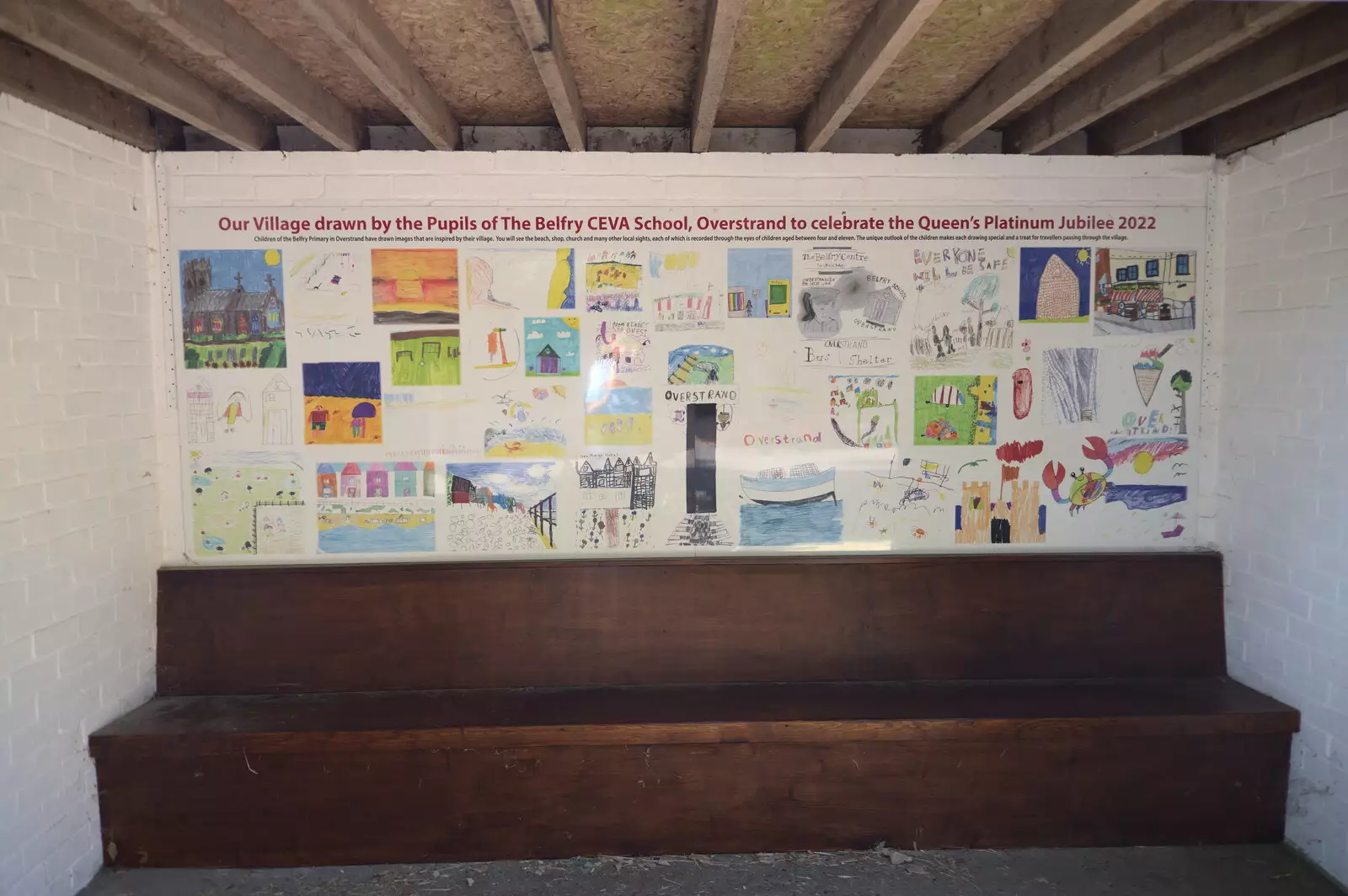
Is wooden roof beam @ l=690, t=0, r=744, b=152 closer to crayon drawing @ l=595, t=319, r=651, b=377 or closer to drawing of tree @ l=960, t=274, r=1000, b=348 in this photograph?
crayon drawing @ l=595, t=319, r=651, b=377

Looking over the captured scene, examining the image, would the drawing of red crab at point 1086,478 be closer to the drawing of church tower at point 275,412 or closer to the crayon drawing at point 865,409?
the crayon drawing at point 865,409

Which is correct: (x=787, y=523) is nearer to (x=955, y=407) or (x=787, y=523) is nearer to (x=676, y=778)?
(x=955, y=407)

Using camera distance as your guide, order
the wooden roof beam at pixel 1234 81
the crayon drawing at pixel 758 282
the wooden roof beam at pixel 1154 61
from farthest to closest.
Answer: the crayon drawing at pixel 758 282 → the wooden roof beam at pixel 1234 81 → the wooden roof beam at pixel 1154 61

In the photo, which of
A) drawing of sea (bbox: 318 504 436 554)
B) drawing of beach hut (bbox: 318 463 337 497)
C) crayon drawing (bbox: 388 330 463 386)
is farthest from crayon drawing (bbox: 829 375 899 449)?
drawing of beach hut (bbox: 318 463 337 497)

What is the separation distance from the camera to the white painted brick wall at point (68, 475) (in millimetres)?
2633

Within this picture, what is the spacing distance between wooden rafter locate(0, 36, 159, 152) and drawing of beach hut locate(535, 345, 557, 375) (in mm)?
1788

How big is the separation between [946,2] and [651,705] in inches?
107

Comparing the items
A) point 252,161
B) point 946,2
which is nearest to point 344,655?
point 252,161

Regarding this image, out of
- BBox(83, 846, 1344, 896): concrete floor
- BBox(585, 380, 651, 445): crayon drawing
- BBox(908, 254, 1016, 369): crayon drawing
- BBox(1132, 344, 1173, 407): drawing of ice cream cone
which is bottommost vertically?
BBox(83, 846, 1344, 896): concrete floor

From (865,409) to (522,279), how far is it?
5.29ft

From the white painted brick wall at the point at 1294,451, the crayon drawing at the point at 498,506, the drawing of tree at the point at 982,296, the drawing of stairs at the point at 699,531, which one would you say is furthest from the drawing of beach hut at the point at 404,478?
the white painted brick wall at the point at 1294,451

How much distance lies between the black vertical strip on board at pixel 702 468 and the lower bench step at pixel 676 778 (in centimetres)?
86

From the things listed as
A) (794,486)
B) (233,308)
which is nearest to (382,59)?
(233,308)

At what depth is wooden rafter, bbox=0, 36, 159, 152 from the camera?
252cm
